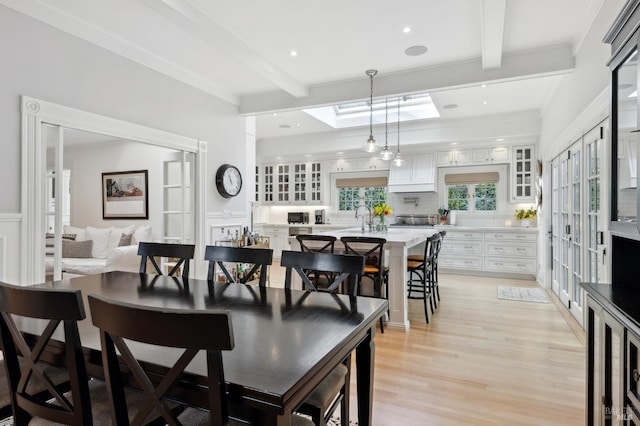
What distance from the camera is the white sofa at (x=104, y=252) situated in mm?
4836

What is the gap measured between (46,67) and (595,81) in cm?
447

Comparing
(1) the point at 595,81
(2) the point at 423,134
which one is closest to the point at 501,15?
(1) the point at 595,81

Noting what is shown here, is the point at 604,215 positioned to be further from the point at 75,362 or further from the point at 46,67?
the point at 46,67

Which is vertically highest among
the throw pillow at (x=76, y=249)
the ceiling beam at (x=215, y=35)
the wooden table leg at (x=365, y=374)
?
the ceiling beam at (x=215, y=35)

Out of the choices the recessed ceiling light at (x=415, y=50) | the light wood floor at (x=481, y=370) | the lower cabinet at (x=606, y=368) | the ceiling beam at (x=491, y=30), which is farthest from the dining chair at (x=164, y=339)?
the recessed ceiling light at (x=415, y=50)

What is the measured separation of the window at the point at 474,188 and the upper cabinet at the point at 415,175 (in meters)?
0.33

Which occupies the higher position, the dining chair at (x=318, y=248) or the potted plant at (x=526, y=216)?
the potted plant at (x=526, y=216)

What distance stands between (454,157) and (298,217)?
3.69m

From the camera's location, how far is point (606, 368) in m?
1.46

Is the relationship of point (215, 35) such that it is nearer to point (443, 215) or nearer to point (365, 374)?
point (365, 374)

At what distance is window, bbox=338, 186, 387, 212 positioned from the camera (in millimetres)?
8023

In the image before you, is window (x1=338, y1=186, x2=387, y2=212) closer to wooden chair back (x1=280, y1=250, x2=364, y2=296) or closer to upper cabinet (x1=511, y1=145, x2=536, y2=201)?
upper cabinet (x1=511, y1=145, x2=536, y2=201)

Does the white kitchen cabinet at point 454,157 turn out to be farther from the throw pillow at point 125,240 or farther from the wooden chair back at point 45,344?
the wooden chair back at point 45,344

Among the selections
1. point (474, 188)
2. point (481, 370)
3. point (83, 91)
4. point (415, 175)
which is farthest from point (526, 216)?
point (83, 91)
